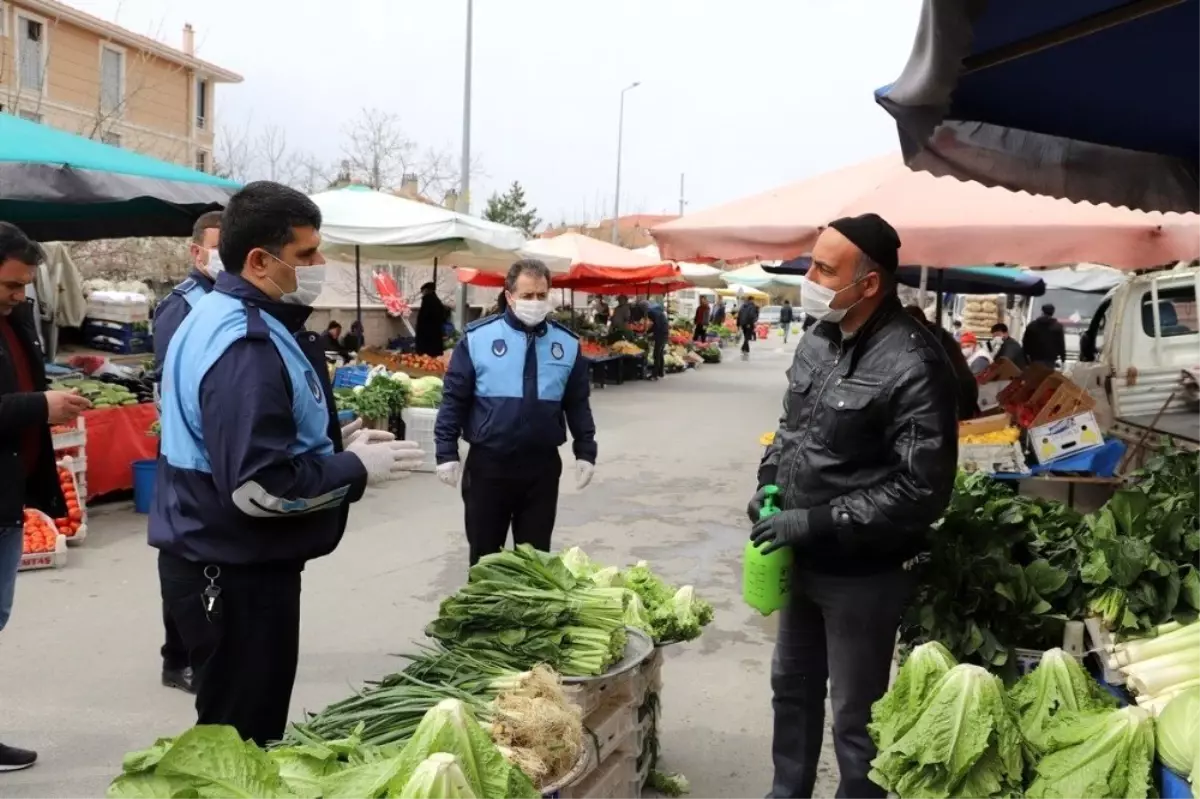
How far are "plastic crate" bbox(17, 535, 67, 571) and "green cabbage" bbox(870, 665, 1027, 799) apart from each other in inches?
239

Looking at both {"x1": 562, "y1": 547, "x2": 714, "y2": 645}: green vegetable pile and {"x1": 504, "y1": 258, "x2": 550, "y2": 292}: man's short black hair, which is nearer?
{"x1": 562, "y1": 547, "x2": 714, "y2": 645}: green vegetable pile

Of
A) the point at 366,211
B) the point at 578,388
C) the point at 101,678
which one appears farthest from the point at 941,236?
the point at 366,211

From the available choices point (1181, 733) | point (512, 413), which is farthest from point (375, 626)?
point (1181, 733)

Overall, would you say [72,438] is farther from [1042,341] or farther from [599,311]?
[599,311]

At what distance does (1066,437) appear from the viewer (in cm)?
679

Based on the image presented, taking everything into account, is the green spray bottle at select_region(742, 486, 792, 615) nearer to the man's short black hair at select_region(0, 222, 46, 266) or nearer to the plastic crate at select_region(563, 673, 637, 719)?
the plastic crate at select_region(563, 673, 637, 719)

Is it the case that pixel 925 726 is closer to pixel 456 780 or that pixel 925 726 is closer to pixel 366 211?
pixel 456 780

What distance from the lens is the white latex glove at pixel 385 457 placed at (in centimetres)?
313

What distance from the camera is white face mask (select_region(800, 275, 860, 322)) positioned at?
3.27 metres

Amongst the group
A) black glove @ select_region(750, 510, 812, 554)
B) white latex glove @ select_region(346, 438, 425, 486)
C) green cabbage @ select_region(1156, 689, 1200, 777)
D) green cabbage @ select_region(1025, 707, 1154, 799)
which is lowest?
green cabbage @ select_region(1025, 707, 1154, 799)

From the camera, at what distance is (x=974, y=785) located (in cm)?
275

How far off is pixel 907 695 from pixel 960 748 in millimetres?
274

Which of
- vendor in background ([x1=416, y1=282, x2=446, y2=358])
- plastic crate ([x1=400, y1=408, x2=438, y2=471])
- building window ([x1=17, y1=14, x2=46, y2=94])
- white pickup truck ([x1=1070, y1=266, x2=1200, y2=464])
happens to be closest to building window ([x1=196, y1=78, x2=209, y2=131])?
building window ([x1=17, y1=14, x2=46, y2=94])

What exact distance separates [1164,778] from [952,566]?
1070mm
